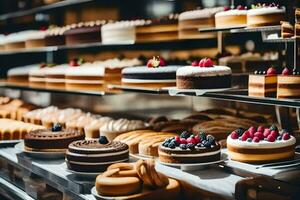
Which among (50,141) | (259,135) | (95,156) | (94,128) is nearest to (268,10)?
(259,135)

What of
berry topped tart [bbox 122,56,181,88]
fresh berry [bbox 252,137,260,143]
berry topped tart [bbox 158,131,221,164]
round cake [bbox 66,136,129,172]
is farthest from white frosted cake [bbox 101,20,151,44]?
fresh berry [bbox 252,137,260,143]

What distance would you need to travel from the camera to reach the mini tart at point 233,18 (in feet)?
11.7

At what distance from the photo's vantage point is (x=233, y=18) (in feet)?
11.9

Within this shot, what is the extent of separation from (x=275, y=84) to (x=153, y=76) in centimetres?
121

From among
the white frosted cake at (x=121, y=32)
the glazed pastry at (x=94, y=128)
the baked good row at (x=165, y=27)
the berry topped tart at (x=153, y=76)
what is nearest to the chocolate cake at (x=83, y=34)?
the baked good row at (x=165, y=27)

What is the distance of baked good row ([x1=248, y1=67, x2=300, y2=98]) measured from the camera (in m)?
2.98

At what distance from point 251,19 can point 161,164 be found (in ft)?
3.27

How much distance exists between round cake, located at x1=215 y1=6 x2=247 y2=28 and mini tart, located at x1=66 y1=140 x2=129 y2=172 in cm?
101

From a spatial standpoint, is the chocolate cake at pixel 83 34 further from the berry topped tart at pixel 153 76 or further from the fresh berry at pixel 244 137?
the fresh berry at pixel 244 137

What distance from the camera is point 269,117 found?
412 cm

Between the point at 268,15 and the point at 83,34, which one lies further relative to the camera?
the point at 83,34

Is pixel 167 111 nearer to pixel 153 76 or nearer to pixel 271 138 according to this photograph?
pixel 153 76

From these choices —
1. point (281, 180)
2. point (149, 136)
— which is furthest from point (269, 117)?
point (281, 180)

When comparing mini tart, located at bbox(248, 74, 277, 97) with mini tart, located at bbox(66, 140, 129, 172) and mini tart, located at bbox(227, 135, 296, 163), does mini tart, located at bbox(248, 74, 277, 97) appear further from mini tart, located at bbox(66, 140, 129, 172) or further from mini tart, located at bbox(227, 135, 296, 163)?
mini tart, located at bbox(66, 140, 129, 172)
